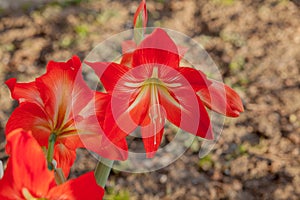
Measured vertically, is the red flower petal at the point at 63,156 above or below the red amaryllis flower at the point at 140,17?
below

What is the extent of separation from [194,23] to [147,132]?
2387mm

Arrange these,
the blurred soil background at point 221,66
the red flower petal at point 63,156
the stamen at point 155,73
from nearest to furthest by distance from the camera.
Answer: the stamen at point 155,73
the red flower petal at point 63,156
the blurred soil background at point 221,66

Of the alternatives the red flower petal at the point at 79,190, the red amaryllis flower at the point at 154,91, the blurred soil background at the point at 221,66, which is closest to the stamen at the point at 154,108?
the red amaryllis flower at the point at 154,91

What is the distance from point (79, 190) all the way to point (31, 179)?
0.06m

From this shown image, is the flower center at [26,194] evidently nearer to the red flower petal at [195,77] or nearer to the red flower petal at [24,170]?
the red flower petal at [24,170]

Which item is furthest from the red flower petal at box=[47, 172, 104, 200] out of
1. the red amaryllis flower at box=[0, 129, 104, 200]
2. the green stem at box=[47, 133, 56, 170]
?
the green stem at box=[47, 133, 56, 170]

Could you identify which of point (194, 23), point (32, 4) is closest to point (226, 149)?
point (194, 23)

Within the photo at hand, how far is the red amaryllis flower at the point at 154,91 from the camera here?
0.65 meters

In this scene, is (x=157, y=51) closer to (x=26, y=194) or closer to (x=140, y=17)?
(x=140, y=17)

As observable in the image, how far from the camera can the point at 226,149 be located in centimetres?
232

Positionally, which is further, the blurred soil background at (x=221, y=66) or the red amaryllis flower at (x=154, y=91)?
the blurred soil background at (x=221, y=66)

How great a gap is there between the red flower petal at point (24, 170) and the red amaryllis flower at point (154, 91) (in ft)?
0.36

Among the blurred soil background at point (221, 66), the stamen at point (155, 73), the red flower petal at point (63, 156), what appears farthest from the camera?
the blurred soil background at point (221, 66)

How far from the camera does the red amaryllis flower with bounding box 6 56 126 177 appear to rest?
2.25 ft
